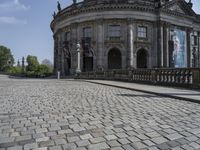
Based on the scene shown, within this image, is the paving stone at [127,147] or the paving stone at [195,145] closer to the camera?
the paving stone at [127,147]

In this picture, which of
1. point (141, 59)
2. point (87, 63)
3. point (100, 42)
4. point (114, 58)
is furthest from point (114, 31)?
point (141, 59)

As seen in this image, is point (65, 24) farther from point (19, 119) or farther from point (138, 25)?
point (19, 119)

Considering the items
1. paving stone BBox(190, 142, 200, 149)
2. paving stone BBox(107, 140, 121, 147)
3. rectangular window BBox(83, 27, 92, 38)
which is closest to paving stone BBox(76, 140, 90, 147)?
paving stone BBox(107, 140, 121, 147)

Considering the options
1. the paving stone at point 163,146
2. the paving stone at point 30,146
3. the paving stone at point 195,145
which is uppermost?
the paving stone at point 30,146

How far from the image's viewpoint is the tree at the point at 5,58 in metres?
108

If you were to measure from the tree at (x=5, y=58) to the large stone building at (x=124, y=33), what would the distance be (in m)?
65.7

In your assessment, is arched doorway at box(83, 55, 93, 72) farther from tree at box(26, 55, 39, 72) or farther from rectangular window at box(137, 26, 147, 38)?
tree at box(26, 55, 39, 72)

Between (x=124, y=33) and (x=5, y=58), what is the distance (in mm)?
79583

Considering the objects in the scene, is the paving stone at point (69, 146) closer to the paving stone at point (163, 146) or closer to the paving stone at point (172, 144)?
the paving stone at point (163, 146)

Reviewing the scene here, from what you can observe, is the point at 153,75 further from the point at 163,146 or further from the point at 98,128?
the point at 163,146

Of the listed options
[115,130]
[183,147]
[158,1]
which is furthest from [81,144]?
[158,1]

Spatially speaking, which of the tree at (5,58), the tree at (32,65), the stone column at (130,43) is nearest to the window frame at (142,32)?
the stone column at (130,43)

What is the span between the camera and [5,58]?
360 ft

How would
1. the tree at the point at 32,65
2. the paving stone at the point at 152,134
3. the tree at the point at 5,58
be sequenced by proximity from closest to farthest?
the paving stone at the point at 152,134 < the tree at the point at 32,65 < the tree at the point at 5,58
